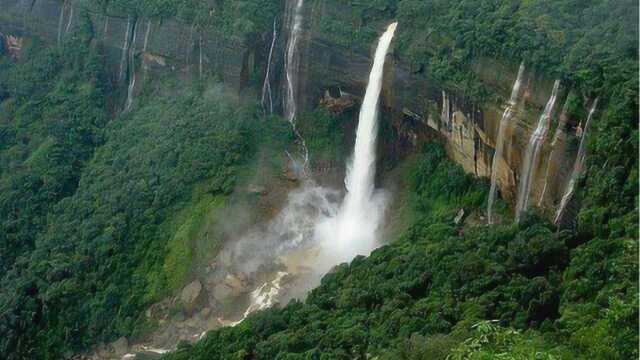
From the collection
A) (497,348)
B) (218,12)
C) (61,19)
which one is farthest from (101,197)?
(497,348)

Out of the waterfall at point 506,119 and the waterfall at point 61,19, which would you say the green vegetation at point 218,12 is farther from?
the waterfall at point 506,119

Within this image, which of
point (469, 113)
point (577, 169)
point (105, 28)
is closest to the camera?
point (577, 169)

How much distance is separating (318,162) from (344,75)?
283 centimetres

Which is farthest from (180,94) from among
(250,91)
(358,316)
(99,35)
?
(358,316)

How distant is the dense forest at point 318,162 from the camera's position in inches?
722

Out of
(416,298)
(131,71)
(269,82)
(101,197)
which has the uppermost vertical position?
(269,82)

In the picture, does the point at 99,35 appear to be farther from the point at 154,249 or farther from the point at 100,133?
the point at 154,249

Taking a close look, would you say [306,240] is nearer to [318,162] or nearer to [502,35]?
[318,162]

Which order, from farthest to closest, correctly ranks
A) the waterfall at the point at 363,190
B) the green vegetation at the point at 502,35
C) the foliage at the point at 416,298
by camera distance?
the waterfall at the point at 363,190 < the green vegetation at the point at 502,35 < the foliage at the point at 416,298

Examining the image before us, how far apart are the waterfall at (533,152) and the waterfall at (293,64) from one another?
31.1ft

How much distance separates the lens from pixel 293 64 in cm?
3052

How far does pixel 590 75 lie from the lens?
20.5 meters

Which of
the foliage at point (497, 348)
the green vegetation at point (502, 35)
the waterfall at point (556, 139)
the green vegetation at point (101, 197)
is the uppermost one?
the green vegetation at point (502, 35)

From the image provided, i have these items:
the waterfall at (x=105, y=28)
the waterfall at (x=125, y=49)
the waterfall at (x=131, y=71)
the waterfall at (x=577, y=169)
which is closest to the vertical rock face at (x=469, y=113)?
the waterfall at (x=577, y=169)
